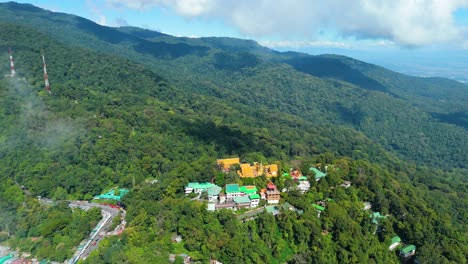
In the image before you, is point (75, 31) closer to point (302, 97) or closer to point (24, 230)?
point (302, 97)

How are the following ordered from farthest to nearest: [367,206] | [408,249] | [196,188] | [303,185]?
[367,206] → [303,185] → [196,188] → [408,249]

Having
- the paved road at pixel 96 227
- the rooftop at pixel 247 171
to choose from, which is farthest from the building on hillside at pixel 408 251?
the paved road at pixel 96 227

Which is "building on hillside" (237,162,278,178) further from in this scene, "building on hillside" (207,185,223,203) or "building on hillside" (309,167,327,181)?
"building on hillside" (309,167,327,181)

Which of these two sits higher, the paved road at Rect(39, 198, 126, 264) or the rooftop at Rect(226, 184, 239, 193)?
the rooftop at Rect(226, 184, 239, 193)

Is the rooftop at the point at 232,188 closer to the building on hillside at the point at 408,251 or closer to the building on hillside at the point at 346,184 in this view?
the building on hillside at the point at 346,184

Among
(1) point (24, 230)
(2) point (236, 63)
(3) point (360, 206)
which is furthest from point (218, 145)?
(2) point (236, 63)

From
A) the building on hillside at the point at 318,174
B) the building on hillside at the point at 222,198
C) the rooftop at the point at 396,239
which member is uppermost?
the building on hillside at the point at 318,174

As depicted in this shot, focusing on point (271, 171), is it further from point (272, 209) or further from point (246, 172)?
point (272, 209)

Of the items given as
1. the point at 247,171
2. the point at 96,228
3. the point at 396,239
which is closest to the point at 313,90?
the point at 247,171

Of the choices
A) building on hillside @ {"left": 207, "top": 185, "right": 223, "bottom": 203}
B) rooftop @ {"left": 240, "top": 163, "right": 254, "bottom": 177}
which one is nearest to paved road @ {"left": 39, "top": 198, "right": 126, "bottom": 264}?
building on hillside @ {"left": 207, "top": 185, "right": 223, "bottom": 203}

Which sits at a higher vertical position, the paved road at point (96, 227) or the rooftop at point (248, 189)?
the rooftop at point (248, 189)
